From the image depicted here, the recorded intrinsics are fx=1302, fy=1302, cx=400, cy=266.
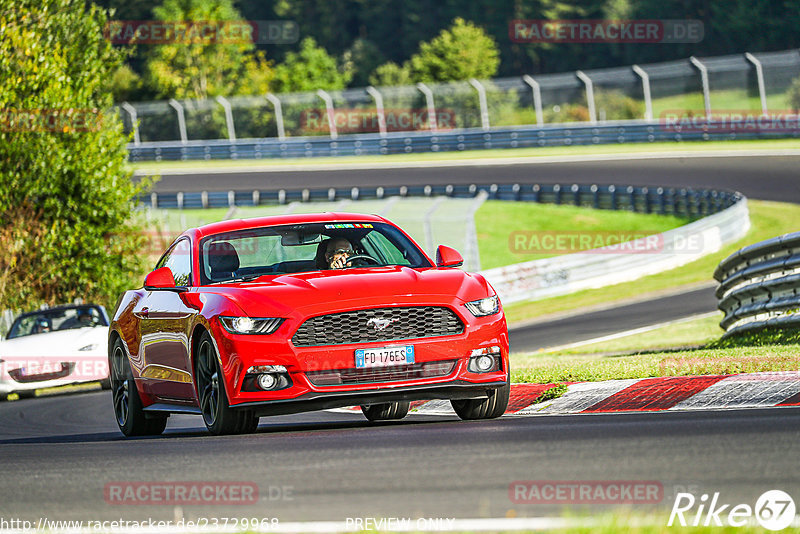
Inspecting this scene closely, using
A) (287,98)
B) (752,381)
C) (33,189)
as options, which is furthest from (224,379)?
(287,98)

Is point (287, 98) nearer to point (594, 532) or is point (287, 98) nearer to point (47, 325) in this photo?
point (47, 325)

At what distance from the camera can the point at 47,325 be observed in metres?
18.9

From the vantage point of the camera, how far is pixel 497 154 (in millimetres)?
48969

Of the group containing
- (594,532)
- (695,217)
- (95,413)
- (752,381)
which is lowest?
(695,217)

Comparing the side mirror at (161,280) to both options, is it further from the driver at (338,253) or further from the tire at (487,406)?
the tire at (487,406)

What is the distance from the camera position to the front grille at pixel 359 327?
8.31 meters

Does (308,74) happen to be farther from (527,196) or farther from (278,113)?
(527,196)

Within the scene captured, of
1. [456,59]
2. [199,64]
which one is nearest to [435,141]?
[456,59]

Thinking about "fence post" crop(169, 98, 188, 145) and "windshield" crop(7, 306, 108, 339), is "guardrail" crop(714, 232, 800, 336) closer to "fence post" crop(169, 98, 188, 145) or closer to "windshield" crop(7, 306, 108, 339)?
"windshield" crop(7, 306, 108, 339)

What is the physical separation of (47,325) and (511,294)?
1075 cm

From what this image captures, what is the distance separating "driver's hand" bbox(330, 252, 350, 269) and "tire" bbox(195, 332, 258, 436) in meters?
1.16

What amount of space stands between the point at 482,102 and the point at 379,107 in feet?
14.5

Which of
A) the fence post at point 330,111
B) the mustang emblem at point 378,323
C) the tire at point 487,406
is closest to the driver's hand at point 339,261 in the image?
the mustang emblem at point 378,323

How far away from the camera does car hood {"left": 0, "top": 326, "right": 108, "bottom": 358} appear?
17.8m
